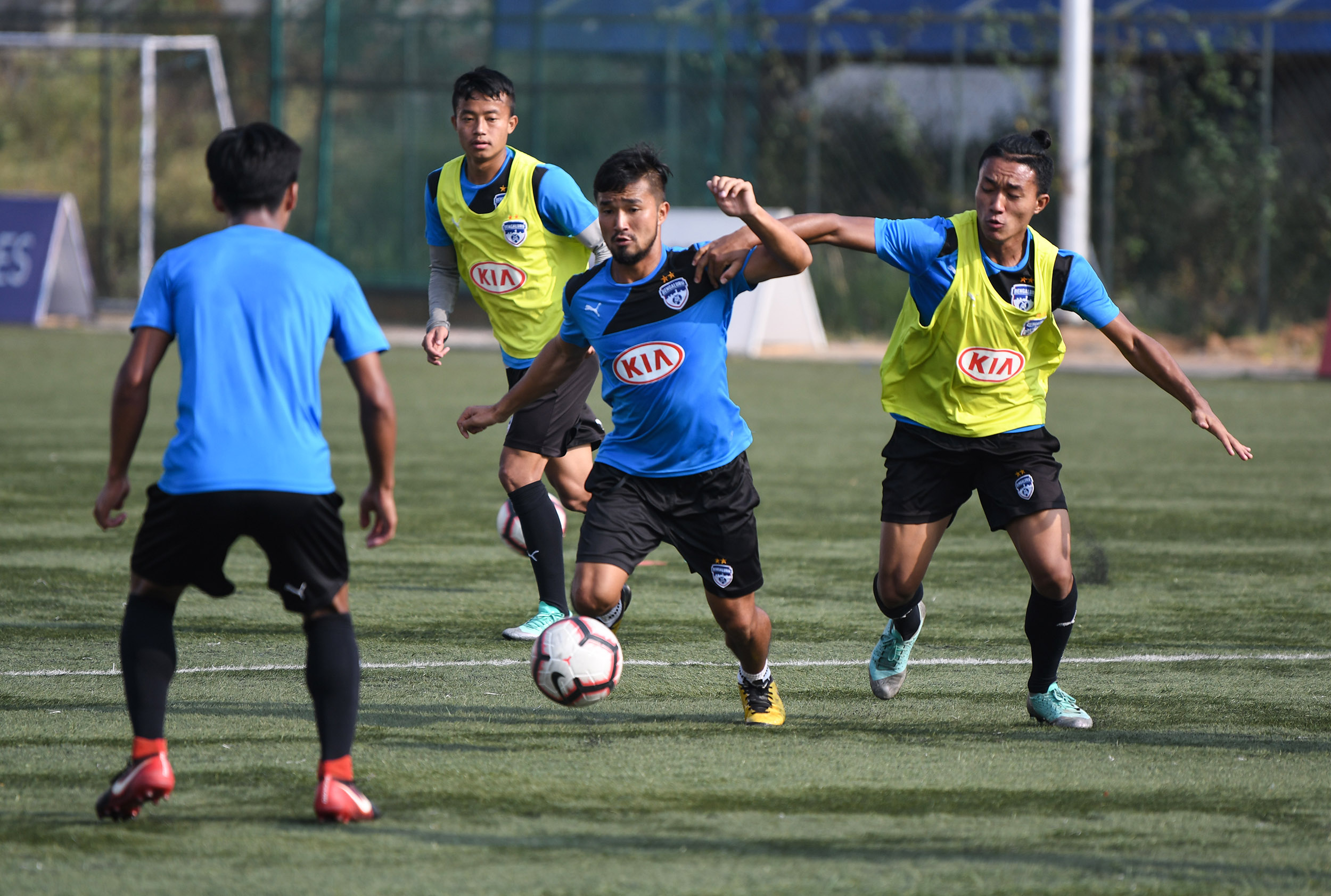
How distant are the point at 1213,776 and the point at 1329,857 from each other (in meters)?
0.71

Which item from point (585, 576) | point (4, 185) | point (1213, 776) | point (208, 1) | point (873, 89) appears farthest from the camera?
point (208, 1)

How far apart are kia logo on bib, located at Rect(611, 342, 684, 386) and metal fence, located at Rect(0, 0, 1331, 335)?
16.6 meters

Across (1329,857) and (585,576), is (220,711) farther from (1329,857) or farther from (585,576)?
(1329,857)

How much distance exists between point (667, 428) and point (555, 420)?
184 cm

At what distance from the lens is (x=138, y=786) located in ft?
13.3

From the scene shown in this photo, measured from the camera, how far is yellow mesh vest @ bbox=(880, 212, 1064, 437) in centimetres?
552

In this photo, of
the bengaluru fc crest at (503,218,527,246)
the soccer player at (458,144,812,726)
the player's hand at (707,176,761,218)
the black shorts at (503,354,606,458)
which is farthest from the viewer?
the bengaluru fc crest at (503,218,527,246)

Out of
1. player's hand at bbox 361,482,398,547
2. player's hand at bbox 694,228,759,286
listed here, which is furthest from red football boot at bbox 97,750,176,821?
player's hand at bbox 694,228,759,286

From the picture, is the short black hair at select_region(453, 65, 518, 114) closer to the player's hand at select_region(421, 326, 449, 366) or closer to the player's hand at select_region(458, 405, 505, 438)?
the player's hand at select_region(421, 326, 449, 366)

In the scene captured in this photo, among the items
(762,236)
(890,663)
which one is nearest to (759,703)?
(890,663)

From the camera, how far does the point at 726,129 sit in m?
23.5

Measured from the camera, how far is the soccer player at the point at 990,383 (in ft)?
17.7

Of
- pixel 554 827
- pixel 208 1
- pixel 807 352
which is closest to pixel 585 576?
pixel 554 827

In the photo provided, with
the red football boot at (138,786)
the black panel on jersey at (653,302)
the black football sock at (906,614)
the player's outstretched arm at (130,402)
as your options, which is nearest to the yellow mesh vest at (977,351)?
the black football sock at (906,614)
